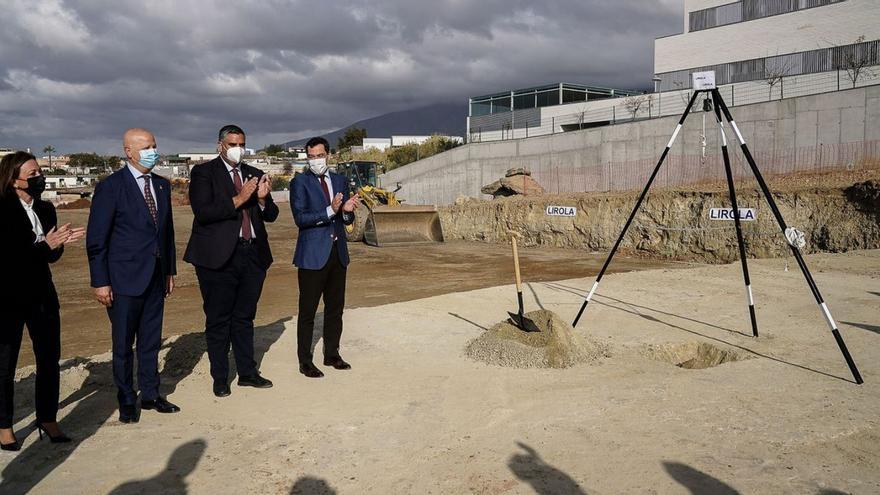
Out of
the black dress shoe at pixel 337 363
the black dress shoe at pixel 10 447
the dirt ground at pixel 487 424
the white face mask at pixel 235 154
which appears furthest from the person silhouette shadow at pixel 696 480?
the black dress shoe at pixel 10 447

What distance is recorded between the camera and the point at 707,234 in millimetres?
17266

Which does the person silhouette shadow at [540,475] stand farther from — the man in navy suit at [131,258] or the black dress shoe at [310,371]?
the man in navy suit at [131,258]

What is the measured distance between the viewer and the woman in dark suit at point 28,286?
385cm

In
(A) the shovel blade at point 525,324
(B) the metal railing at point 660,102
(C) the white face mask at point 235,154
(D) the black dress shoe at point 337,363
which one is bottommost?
(D) the black dress shoe at point 337,363

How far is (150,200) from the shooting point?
451cm

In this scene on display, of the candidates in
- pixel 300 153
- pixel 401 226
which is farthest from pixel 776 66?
pixel 300 153

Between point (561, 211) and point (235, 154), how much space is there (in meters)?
17.2

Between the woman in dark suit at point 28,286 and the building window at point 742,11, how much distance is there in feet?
115

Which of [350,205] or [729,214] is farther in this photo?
[729,214]

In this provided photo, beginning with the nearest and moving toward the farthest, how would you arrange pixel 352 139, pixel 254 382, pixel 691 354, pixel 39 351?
pixel 39 351, pixel 254 382, pixel 691 354, pixel 352 139

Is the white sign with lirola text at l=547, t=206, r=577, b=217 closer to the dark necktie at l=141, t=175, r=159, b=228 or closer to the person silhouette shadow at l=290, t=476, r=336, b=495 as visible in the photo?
the dark necktie at l=141, t=175, r=159, b=228

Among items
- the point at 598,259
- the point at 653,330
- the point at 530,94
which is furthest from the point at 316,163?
the point at 530,94

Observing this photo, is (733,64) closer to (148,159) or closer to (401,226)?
(401,226)

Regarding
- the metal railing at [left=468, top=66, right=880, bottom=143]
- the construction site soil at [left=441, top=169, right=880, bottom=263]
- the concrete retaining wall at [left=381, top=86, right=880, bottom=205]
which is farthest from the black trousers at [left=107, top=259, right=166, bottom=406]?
the metal railing at [left=468, top=66, right=880, bottom=143]
